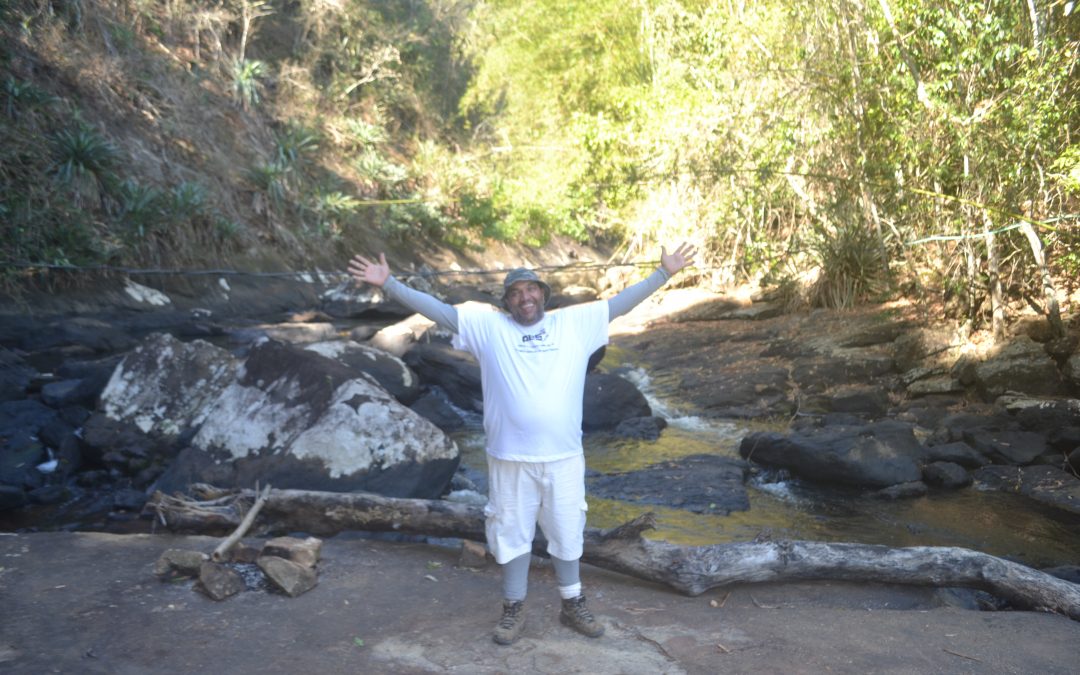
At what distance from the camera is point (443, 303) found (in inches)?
169

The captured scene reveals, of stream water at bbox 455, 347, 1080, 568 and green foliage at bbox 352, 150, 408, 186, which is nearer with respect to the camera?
stream water at bbox 455, 347, 1080, 568

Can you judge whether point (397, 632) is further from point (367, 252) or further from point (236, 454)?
point (367, 252)

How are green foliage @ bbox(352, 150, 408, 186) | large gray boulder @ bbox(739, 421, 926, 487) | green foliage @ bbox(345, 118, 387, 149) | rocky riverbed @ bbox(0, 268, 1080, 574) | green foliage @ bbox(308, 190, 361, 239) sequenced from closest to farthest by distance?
1. rocky riverbed @ bbox(0, 268, 1080, 574)
2. large gray boulder @ bbox(739, 421, 926, 487)
3. green foliage @ bbox(308, 190, 361, 239)
4. green foliage @ bbox(352, 150, 408, 186)
5. green foliage @ bbox(345, 118, 387, 149)

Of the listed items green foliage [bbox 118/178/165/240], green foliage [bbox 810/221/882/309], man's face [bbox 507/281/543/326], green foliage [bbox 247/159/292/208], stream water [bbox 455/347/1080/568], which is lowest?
stream water [bbox 455/347/1080/568]

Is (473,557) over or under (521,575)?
under

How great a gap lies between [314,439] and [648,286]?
136 inches

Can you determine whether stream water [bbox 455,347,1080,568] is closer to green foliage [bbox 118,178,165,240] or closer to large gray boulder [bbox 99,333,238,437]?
large gray boulder [bbox 99,333,238,437]

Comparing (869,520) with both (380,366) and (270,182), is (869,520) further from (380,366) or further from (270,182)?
(270,182)

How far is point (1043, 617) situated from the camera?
4590mm

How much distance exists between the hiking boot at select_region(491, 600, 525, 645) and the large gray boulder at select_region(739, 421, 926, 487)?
15.7ft

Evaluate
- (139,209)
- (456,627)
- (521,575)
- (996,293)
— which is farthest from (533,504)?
(139,209)

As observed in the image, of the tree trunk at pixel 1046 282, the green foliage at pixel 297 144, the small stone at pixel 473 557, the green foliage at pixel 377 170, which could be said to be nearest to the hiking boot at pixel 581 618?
the small stone at pixel 473 557

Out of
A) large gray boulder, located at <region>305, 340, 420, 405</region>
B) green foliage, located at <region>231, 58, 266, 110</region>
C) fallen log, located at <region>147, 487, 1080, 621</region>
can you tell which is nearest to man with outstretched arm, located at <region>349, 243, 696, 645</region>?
fallen log, located at <region>147, 487, 1080, 621</region>

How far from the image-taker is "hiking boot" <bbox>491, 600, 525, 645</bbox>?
413cm
